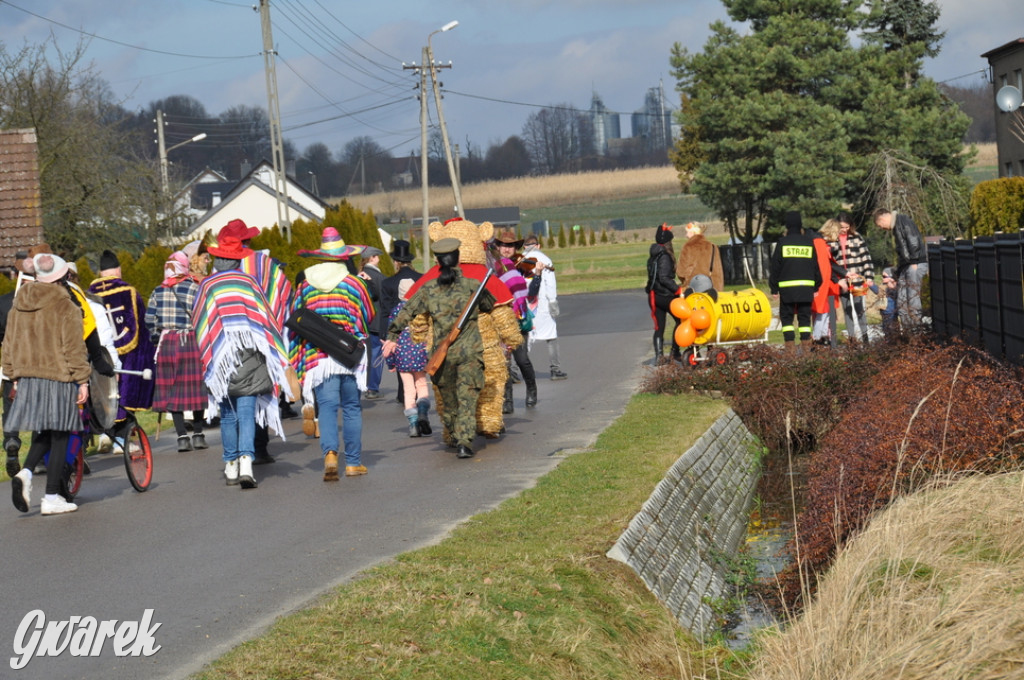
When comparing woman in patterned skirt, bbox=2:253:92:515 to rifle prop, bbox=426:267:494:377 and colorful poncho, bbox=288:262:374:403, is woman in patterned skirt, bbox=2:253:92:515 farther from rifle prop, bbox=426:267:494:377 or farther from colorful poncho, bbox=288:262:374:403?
rifle prop, bbox=426:267:494:377

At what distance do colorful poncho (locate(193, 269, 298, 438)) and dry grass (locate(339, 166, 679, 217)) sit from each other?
8418cm

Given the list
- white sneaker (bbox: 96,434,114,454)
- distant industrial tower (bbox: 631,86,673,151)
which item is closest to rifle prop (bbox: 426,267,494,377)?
white sneaker (bbox: 96,434,114,454)

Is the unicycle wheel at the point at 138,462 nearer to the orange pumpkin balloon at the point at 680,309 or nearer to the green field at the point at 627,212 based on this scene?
the orange pumpkin balloon at the point at 680,309

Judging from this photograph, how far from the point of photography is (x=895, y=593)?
686 centimetres

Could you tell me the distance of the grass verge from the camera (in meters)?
5.90

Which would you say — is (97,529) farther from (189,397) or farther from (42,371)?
(189,397)

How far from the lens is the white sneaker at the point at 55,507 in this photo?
10.4 m

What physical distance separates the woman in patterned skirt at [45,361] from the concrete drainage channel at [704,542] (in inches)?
178

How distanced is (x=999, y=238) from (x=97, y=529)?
7902mm

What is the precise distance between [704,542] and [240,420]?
391 cm

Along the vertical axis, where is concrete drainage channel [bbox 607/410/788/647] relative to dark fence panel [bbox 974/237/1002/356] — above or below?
below

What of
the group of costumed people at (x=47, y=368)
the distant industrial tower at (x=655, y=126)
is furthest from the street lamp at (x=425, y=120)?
the distant industrial tower at (x=655, y=126)

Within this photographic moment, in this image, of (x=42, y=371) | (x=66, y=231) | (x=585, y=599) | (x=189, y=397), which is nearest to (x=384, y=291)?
(x=189, y=397)

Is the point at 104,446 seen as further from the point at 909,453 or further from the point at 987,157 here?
the point at 987,157
